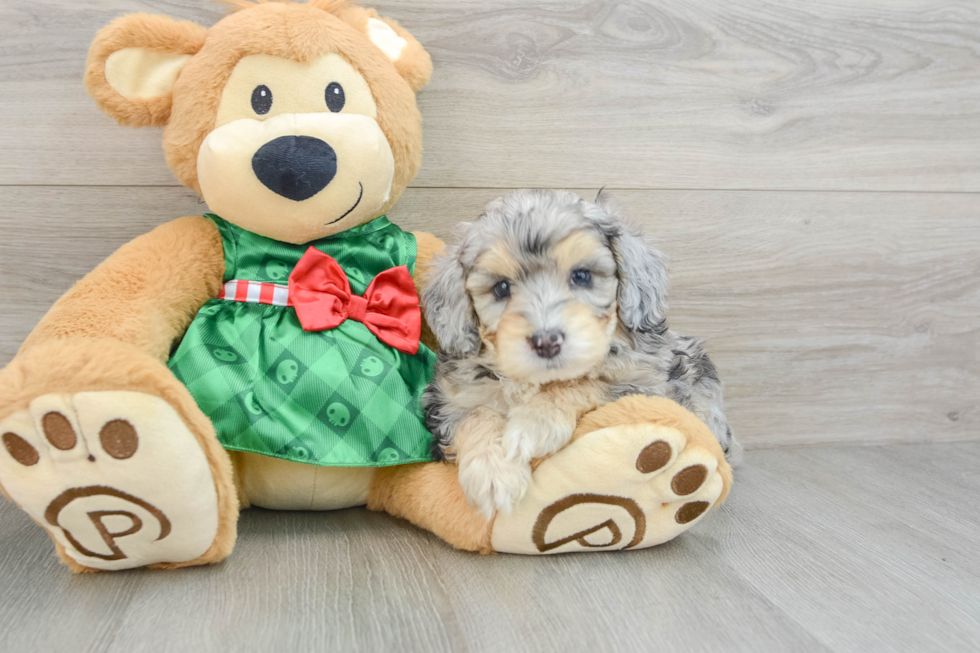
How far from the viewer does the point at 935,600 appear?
4.26ft

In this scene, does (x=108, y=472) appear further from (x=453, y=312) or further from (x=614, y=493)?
(x=614, y=493)

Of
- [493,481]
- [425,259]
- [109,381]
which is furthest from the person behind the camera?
[425,259]

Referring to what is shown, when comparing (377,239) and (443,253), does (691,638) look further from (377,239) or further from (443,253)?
(377,239)

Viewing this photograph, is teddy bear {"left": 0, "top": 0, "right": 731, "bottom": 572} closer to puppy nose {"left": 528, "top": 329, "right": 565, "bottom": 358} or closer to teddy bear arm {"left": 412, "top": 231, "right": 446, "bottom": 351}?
teddy bear arm {"left": 412, "top": 231, "right": 446, "bottom": 351}

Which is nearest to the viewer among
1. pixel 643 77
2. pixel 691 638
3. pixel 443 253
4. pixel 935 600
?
pixel 691 638

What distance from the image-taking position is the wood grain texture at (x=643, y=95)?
5.66ft

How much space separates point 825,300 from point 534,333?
4.34 feet

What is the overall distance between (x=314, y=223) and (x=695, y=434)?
86 centimetres

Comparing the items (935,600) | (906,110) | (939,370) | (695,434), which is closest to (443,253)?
(695,434)

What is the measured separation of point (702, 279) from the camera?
2.07 meters

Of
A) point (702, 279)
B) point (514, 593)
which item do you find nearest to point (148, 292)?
point (514, 593)

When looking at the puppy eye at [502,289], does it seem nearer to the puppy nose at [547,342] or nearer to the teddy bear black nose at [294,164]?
the puppy nose at [547,342]

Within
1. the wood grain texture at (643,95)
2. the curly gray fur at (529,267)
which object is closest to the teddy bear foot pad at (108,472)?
the curly gray fur at (529,267)

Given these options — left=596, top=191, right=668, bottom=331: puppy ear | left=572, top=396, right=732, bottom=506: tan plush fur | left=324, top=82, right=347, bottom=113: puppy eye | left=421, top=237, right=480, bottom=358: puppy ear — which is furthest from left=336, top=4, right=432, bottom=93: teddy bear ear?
left=572, top=396, right=732, bottom=506: tan plush fur
